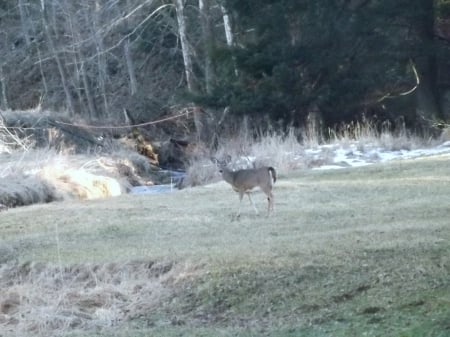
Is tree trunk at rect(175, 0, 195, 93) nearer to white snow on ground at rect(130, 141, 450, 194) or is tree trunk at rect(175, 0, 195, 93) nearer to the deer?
white snow on ground at rect(130, 141, 450, 194)

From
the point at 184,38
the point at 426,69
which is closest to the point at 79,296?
the point at 426,69

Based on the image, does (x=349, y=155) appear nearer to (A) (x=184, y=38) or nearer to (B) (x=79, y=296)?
(B) (x=79, y=296)

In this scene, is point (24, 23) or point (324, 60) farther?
point (24, 23)

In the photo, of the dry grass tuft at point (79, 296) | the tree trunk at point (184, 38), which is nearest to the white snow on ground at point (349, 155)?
the dry grass tuft at point (79, 296)

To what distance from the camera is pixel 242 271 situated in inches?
383

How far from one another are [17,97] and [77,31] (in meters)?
7.88

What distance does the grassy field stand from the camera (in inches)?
335

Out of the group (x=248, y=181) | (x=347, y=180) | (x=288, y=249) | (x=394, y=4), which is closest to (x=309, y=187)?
(x=347, y=180)

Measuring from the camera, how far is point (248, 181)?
1366 centimetres

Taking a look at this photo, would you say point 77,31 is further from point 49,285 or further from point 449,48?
point 49,285

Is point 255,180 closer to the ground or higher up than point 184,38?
closer to the ground

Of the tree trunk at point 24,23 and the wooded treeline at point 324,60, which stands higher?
the tree trunk at point 24,23

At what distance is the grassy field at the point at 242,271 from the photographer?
8.52 metres

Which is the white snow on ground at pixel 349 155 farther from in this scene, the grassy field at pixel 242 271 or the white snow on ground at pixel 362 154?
the grassy field at pixel 242 271
